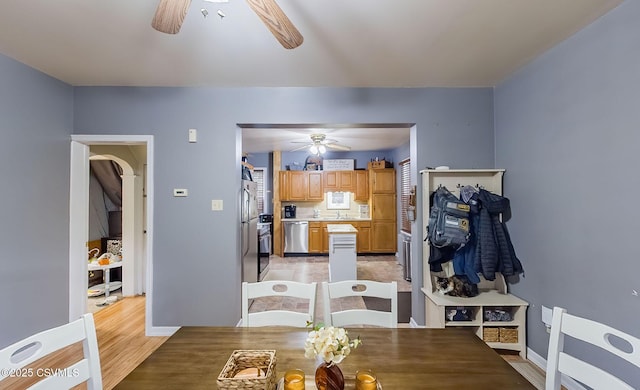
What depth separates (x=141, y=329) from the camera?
2961mm

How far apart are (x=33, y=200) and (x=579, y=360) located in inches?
150

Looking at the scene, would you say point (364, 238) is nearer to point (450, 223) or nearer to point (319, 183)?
point (319, 183)

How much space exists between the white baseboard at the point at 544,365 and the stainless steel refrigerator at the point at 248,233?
2.84 metres

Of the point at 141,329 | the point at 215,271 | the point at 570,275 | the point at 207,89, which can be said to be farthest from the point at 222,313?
the point at 570,275

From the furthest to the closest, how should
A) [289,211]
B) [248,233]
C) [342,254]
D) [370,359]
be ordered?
[289,211] < [342,254] < [248,233] < [370,359]

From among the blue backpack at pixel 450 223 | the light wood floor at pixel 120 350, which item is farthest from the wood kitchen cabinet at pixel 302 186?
the blue backpack at pixel 450 223

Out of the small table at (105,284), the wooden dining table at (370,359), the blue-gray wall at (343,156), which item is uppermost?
the blue-gray wall at (343,156)

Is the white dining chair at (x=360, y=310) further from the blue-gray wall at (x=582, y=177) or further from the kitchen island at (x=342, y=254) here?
the kitchen island at (x=342, y=254)

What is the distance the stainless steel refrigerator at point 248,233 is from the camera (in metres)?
3.23

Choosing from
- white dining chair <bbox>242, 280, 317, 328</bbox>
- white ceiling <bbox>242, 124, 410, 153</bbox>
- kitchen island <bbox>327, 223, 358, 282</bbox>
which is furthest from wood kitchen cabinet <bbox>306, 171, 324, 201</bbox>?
white dining chair <bbox>242, 280, 317, 328</bbox>

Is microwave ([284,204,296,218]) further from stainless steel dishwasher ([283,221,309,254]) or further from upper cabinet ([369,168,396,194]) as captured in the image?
upper cabinet ([369,168,396,194])

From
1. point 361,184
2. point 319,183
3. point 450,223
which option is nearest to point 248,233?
point 450,223

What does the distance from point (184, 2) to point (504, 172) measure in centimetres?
287

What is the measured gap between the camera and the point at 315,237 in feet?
21.8
